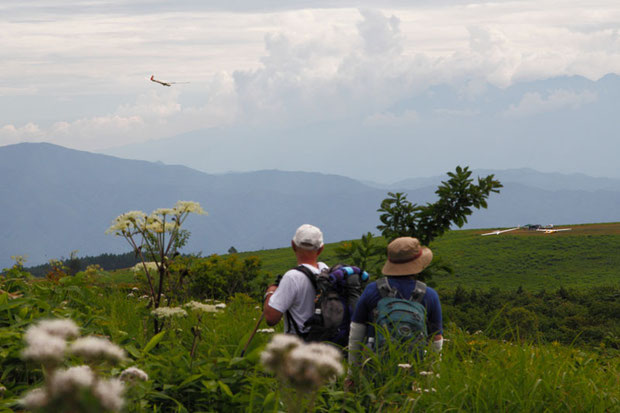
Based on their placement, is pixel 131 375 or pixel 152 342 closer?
pixel 131 375

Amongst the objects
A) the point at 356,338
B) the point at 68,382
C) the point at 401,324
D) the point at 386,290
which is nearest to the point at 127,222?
the point at 356,338

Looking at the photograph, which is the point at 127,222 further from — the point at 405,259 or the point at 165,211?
the point at 405,259

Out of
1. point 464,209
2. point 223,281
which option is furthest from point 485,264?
point 464,209

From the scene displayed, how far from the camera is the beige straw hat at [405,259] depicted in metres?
4.95

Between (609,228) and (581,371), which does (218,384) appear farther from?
(609,228)

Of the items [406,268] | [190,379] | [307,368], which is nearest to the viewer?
[307,368]

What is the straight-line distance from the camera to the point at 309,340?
5.30 m

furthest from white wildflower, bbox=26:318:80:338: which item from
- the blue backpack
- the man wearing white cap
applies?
the man wearing white cap

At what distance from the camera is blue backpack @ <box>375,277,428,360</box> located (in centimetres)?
469

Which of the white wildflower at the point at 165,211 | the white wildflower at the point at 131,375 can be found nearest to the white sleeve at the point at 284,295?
the white wildflower at the point at 165,211

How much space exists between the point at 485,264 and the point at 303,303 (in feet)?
101

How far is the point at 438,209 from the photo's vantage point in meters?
9.02

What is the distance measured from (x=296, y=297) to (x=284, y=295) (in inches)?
5.2

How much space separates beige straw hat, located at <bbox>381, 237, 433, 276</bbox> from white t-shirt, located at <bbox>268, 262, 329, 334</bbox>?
748 millimetres
